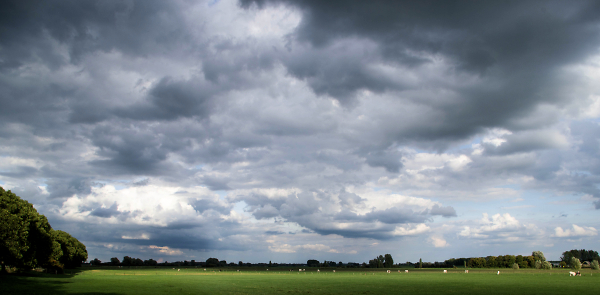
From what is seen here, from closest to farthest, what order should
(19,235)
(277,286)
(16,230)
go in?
(16,230)
(19,235)
(277,286)

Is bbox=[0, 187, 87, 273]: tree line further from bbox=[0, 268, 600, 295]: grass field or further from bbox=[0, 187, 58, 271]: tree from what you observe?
bbox=[0, 268, 600, 295]: grass field

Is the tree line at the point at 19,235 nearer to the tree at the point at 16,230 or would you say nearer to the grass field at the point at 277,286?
the tree at the point at 16,230

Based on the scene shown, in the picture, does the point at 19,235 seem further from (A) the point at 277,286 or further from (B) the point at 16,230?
(A) the point at 277,286

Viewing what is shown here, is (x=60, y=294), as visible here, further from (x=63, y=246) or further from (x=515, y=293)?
(x=63, y=246)

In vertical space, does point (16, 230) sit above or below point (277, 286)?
above

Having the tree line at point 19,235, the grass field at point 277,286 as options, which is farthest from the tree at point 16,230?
the grass field at point 277,286

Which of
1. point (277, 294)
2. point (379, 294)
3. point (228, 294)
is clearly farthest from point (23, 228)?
point (379, 294)

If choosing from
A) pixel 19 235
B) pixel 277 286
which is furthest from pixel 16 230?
pixel 277 286

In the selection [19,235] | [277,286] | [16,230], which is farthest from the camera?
[277,286]

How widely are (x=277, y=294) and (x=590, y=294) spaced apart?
1771 inches

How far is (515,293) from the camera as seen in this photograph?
50812mm

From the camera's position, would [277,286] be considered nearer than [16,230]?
No

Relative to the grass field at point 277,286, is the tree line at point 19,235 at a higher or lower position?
higher

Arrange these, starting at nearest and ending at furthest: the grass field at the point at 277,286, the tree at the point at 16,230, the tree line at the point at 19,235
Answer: the tree at the point at 16,230 → the tree line at the point at 19,235 → the grass field at the point at 277,286
